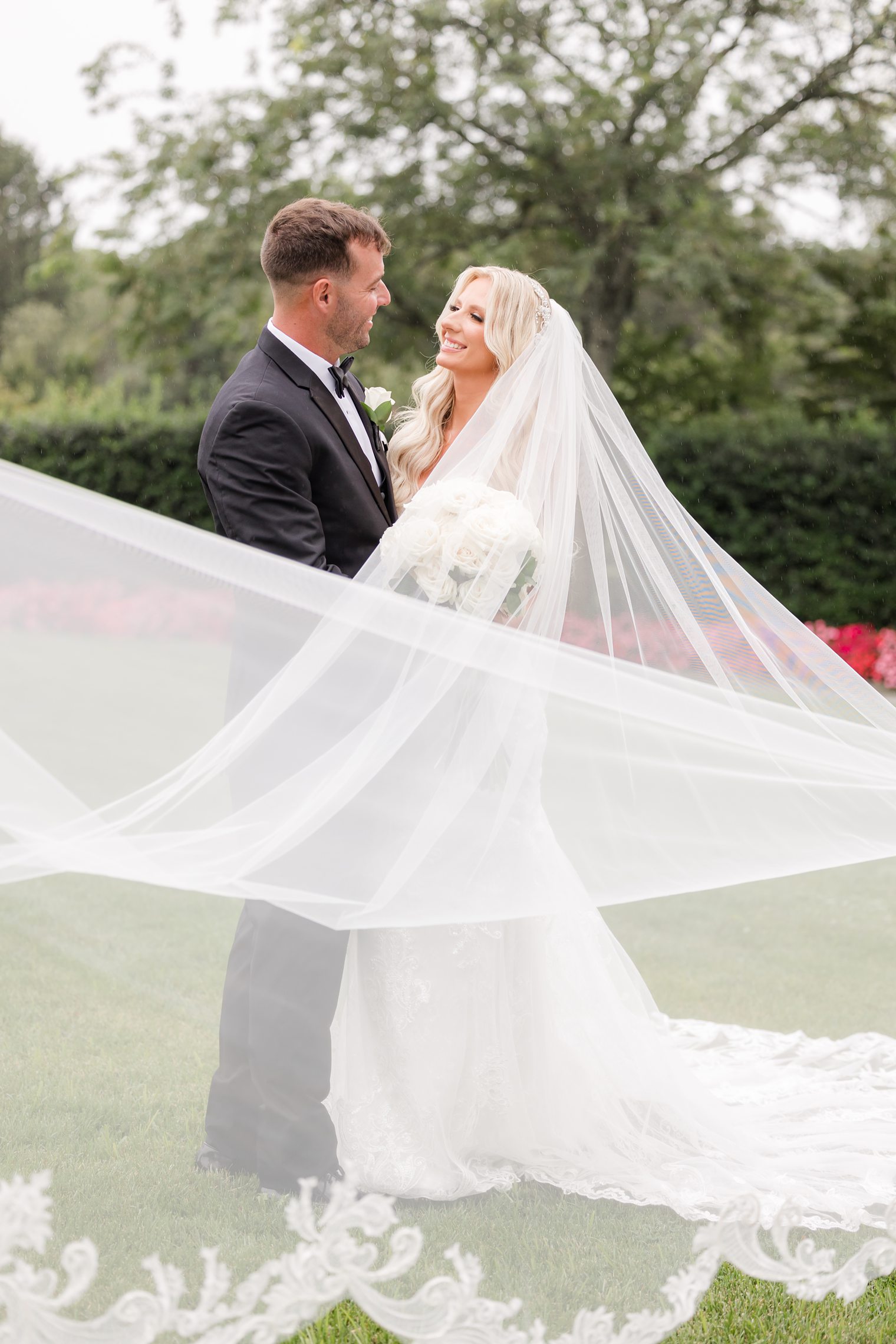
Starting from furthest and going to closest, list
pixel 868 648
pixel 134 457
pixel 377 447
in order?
1. pixel 134 457
2. pixel 868 648
3. pixel 377 447

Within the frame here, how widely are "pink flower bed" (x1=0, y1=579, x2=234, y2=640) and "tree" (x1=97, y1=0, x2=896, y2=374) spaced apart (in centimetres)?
1059

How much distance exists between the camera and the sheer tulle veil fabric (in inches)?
97.3

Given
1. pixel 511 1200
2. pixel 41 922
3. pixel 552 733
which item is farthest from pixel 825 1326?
pixel 41 922

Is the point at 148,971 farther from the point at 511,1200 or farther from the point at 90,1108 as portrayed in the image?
the point at 511,1200

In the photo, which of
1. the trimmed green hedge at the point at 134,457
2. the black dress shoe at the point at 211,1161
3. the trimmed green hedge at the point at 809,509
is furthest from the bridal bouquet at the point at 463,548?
the trimmed green hedge at the point at 134,457

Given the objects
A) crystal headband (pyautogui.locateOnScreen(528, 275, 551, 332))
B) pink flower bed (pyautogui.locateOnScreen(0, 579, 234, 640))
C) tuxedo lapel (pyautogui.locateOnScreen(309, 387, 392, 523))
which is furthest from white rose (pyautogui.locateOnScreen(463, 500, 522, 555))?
crystal headband (pyautogui.locateOnScreen(528, 275, 551, 332))

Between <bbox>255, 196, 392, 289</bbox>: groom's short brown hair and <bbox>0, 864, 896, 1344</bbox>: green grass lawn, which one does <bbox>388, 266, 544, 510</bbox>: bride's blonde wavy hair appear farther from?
<bbox>0, 864, 896, 1344</bbox>: green grass lawn

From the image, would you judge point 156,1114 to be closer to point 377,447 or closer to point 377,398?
point 377,447

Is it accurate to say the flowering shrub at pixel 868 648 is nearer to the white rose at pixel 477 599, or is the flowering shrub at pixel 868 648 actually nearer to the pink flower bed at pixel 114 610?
the white rose at pixel 477 599

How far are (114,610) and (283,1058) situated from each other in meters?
1.04

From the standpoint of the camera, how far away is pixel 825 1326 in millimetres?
2605

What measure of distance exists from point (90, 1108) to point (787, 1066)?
7.37 feet

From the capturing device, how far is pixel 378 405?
11.3 ft

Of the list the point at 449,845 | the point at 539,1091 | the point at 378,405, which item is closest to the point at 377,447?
the point at 378,405
